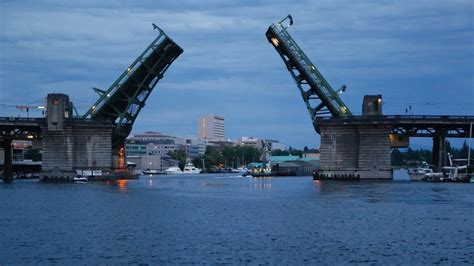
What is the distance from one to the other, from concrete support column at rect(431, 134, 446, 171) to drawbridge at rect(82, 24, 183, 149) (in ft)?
89.5

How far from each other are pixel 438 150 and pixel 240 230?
53083 mm

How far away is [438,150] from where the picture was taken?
83.2 metres

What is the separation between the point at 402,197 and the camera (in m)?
53.9

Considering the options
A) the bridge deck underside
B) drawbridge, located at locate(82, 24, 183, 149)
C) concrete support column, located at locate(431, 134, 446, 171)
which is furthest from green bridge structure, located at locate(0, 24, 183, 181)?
concrete support column, located at locate(431, 134, 446, 171)

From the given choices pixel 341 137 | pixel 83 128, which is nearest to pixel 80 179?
pixel 83 128

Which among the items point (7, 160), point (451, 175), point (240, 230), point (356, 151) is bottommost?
point (240, 230)

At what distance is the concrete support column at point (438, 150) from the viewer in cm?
8181

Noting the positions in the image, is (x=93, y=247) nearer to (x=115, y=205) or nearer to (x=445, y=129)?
(x=115, y=205)

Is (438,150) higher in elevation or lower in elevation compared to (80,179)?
higher

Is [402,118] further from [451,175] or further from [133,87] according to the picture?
[133,87]

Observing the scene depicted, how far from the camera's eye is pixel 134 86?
251 feet

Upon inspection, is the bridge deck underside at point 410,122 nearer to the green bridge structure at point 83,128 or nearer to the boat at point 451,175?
the boat at point 451,175

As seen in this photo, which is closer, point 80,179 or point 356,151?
point 356,151

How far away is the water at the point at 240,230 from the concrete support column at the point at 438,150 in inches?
1176
